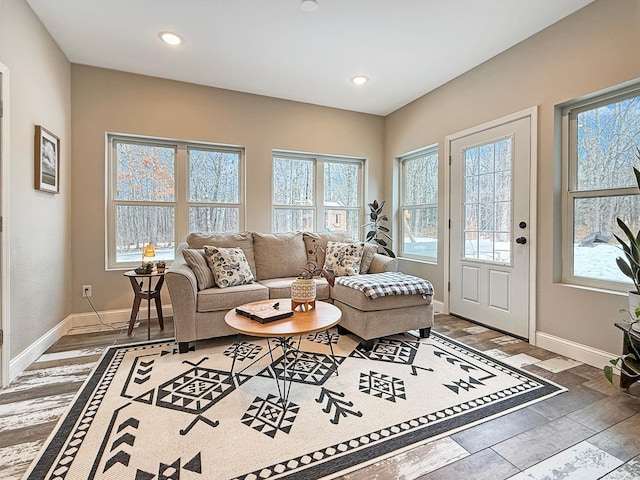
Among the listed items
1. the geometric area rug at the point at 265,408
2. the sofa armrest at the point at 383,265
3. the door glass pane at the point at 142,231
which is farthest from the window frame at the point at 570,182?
the door glass pane at the point at 142,231

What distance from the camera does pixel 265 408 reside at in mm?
1837

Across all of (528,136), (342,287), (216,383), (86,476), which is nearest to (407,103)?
(528,136)

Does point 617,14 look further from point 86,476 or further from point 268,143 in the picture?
point 86,476

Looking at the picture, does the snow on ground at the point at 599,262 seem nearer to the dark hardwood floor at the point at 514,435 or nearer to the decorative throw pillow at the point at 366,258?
the dark hardwood floor at the point at 514,435

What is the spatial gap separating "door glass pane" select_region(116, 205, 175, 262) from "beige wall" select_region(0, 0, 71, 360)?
0.52 metres

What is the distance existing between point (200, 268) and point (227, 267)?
0.24 metres

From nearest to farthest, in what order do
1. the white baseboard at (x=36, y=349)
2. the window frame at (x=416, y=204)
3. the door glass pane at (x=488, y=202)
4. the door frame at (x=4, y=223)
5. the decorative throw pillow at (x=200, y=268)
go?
the door frame at (x=4, y=223), the white baseboard at (x=36, y=349), the decorative throw pillow at (x=200, y=268), the door glass pane at (x=488, y=202), the window frame at (x=416, y=204)

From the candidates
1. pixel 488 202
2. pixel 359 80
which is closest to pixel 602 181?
pixel 488 202

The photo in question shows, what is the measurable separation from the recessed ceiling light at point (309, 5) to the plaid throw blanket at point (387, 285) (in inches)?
85.5

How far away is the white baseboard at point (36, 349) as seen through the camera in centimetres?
223

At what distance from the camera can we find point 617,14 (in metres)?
2.26

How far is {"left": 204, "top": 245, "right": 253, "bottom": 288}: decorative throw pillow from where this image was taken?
118 inches

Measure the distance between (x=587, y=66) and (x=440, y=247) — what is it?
209 cm

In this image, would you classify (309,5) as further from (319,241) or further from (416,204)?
(416,204)
